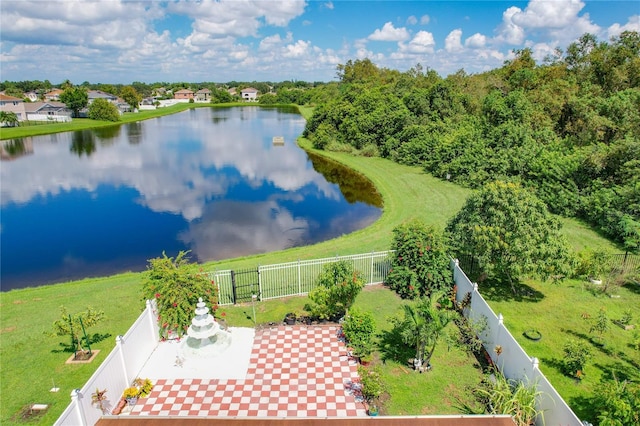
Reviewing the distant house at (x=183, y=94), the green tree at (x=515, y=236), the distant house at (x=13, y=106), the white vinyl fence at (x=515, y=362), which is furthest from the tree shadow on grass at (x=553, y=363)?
the distant house at (x=183, y=94)

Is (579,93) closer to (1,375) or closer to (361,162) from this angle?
(361,162)

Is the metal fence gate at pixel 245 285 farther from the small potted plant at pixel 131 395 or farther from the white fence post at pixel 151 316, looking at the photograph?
the small potted plant at pixel 131 395

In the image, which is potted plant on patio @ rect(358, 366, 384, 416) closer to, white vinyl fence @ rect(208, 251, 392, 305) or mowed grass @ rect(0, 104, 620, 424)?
mowed grass @ rect(0, 104, 620, 424)

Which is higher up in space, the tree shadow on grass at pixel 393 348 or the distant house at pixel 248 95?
the distant house at pixel 248 95

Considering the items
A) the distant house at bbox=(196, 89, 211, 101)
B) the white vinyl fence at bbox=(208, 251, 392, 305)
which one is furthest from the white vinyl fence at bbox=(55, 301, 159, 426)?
the distant house at bbox=(196, 89, 211, 101)

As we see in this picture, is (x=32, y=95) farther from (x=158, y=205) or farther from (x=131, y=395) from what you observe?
(x=131, y=395)

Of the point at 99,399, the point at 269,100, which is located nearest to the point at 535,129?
the point at 99,399
